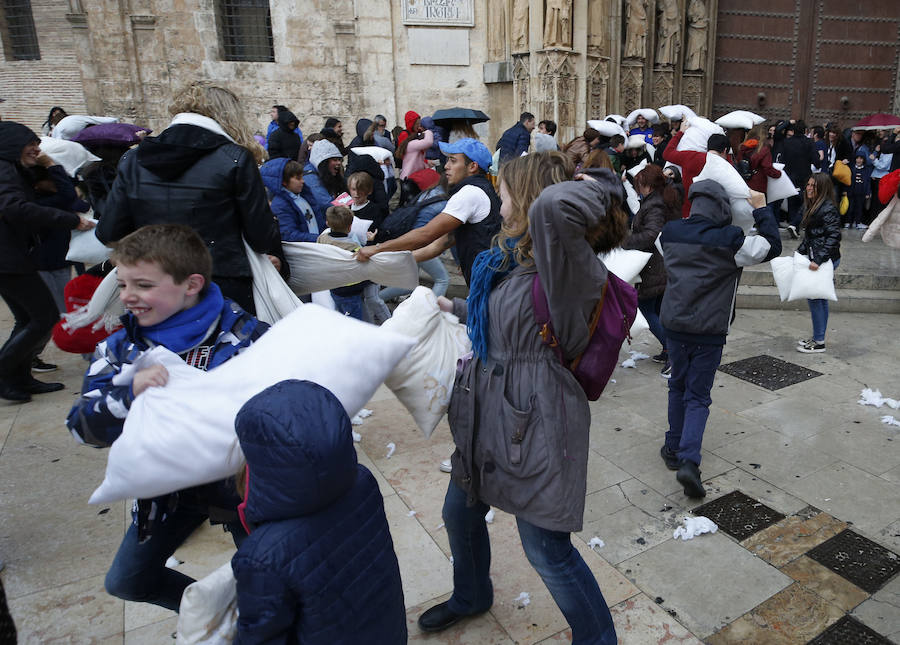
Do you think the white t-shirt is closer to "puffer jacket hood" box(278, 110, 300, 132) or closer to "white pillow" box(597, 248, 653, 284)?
"white pillow" box(597, 248, 653, 284)

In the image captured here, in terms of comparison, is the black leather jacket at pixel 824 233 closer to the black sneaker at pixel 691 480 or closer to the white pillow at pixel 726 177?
the white pillow at pixel 726 177

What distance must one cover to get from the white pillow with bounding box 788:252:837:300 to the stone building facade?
7.70 meters

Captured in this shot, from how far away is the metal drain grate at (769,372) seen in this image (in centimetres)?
529

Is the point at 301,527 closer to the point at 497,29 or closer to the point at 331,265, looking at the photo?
the point at 331,265

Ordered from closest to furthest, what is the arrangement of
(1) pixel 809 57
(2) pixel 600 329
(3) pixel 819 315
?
1. (2) pixel 600 329
2. (3) pixel 819 315
3. (1) pixel 809 57

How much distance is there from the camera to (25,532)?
10.8 feet

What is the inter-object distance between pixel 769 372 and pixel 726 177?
2.62 metres

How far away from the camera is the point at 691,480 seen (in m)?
3.50

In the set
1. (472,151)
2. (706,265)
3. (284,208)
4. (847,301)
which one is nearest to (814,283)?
(847,301)

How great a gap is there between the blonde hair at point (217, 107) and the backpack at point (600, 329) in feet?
4.99

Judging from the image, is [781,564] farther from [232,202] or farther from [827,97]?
[827,97]

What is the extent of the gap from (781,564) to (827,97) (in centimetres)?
1471

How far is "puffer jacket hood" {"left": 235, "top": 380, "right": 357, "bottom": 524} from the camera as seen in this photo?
1.31 metres

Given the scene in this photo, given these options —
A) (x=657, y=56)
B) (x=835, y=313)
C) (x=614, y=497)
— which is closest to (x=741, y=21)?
(x=657, y=56)
